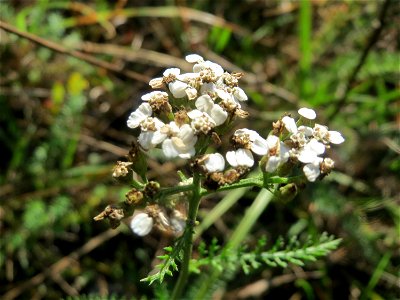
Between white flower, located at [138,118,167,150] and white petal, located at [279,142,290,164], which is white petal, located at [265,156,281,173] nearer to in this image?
white petal, located at [279,142,290,164]

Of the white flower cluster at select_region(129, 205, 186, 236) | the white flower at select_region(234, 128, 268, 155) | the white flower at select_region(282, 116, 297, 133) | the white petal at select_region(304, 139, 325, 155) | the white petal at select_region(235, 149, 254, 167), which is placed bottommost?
the white flower cluster at select_region(129, 205, 186, 236)

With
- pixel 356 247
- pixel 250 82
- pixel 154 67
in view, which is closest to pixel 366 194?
pixel 356 247

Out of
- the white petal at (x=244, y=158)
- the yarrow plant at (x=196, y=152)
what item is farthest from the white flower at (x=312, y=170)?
the white petal at (x=244, y=158)

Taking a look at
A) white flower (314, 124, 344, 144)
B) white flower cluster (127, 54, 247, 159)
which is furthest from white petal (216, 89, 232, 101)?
white flower (314, 124, 344, 144)

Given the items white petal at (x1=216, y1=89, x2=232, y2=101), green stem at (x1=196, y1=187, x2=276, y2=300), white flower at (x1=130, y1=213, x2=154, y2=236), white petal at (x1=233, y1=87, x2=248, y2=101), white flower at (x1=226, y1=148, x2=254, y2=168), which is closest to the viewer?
white flower at (x1=130, y1=213, x2=154, y2=236)

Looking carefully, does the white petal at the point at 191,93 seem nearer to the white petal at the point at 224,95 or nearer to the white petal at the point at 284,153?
the white petal at the point at 224,95

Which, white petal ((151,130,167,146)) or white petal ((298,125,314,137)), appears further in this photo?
white petal ((298,125,314,137))

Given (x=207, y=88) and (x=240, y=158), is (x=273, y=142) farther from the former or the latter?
(x=207, y=88)
